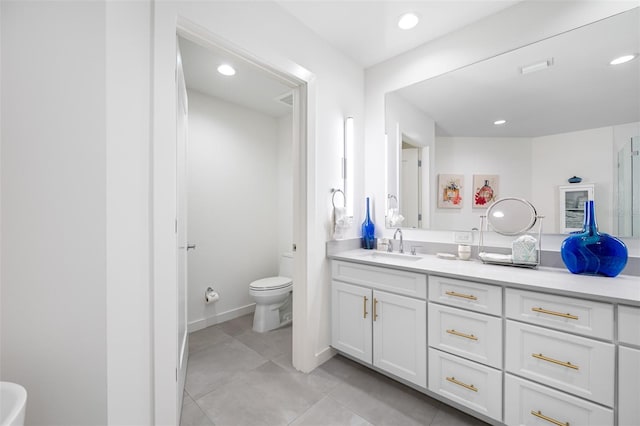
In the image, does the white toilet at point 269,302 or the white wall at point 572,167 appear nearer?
the white wall at point 572,167

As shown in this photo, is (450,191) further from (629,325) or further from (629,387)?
(629,387)

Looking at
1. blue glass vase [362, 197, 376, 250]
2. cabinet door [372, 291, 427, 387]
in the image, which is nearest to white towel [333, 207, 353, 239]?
blue glass vase [362, 197, 376, 250]

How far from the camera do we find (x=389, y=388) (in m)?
1.78

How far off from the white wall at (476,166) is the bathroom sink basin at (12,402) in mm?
2285

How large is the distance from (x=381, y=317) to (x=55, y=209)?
5.93 feet

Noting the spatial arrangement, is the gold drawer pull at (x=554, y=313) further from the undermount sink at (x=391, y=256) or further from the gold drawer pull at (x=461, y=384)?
the undermount sink at (x=391, y=256)

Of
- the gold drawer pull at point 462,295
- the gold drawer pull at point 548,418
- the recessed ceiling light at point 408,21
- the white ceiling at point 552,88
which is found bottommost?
the gold drawer pull at point 548,418

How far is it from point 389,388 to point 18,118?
2356 mm

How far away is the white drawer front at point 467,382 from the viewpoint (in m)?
1.34

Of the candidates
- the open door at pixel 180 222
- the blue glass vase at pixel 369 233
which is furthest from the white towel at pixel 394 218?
the open door at pixel 180 222

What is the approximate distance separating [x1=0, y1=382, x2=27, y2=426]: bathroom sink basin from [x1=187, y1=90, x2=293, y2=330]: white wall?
6.36 ft

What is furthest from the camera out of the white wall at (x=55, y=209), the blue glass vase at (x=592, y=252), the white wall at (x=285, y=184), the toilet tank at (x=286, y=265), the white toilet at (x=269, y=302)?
the white wall at (x=285, y=184)

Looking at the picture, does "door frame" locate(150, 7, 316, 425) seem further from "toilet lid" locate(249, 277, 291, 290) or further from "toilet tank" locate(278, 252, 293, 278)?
"toilet tank" locate(278, 252, 293, 278)

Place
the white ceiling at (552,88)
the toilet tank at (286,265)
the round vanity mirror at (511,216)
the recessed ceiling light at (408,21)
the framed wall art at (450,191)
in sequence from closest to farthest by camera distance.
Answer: the white ceiling at (552,88), the round vanity mirror at (511,216), the recessed ceiling light at (408,21), the framed wall art at (450,191), the toilet tank at (286,265)
